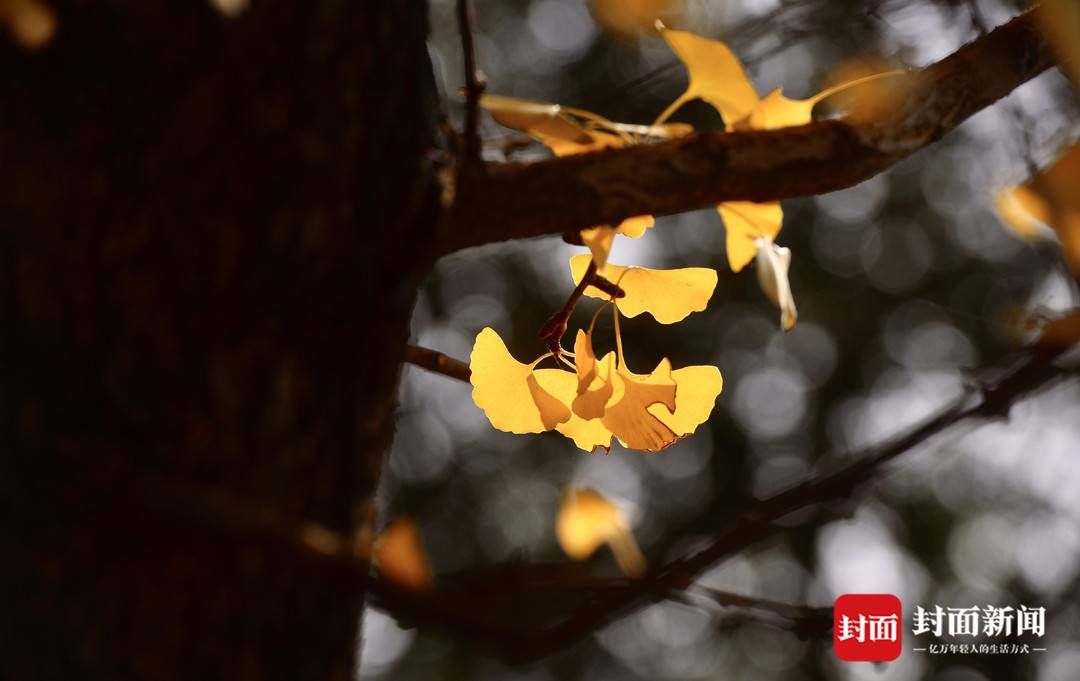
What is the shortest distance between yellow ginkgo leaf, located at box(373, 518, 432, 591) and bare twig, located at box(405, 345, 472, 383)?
117 millimetres

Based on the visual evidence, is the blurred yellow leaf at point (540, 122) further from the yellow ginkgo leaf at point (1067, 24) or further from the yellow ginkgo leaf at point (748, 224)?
the yellow ginkgo leaf at point (1067, 24)

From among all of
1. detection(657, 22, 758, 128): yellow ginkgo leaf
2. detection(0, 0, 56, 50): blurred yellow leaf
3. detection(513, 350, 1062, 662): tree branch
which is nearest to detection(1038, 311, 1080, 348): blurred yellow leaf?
detection(513, 350, 1062, 662): tree branch

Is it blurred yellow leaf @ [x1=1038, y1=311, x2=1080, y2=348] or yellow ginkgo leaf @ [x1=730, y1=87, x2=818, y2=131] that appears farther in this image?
yellow ginkgo leaf @ [x1=730, y1=87, x2=818, y2=131]

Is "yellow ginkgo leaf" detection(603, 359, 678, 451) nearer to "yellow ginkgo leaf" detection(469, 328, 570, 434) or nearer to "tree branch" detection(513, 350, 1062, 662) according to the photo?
"yellow ginkgo leaf" detection(469, 328, 570, 434)

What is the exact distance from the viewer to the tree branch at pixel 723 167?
16.6 inches

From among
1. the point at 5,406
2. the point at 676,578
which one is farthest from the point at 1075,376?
the point at 5,406

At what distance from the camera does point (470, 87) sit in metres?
0.39

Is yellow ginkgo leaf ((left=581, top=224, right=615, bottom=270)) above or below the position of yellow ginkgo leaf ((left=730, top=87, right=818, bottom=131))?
below

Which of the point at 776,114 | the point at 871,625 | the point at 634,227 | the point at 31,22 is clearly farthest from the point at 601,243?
the point at 871,625

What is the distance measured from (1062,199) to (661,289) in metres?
0.20

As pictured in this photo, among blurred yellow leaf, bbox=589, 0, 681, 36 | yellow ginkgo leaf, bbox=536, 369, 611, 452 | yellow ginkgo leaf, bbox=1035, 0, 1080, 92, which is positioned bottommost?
yellow ginkgo leaf, bbox=1035, 0, 1080, 92

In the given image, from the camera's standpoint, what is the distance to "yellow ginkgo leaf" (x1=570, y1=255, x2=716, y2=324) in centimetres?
53

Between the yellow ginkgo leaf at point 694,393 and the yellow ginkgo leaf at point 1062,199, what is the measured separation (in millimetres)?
176

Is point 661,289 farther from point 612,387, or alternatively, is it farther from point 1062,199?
point 1062,199
